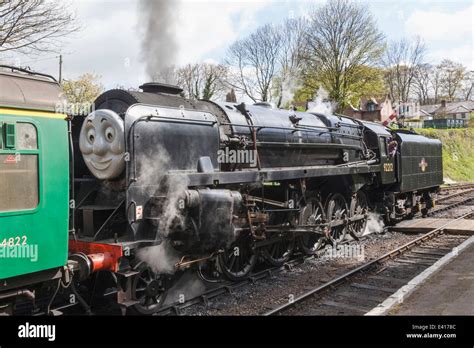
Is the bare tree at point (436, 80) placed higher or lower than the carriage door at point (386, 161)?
higher

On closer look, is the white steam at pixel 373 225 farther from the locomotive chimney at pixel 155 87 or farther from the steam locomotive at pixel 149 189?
the locomotive chimney at pixel 155 87

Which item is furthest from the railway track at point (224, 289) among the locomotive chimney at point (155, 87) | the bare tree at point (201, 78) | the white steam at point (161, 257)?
the bare tree at point (201, 78)

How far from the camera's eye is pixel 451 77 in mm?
73875

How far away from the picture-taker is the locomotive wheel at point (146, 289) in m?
5.50

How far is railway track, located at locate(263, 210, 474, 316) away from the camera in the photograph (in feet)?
21.5

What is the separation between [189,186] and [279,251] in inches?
140

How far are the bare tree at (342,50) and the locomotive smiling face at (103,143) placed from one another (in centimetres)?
3073

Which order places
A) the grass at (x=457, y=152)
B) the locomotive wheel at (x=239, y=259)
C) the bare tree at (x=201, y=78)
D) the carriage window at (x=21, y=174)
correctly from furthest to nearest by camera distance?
1. the bare tree at (x=201, y=78)
2. the grass at (x=457, y=152)
3. the locomotive wheel at (x=239, y=259)
4. the carriage window at (x=21, y=174)

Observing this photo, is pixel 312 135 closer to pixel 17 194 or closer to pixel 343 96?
pixel 17 194

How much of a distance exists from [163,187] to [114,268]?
1.18m

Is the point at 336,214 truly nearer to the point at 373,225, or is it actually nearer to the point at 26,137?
the point at 373,225

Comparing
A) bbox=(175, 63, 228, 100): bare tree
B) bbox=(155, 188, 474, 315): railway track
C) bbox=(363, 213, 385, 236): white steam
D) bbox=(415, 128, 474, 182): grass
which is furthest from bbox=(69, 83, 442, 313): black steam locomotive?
bbox=(175, 63, 228, 100): bare tree

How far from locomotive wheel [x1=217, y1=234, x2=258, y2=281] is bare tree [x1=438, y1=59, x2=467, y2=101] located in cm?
7456

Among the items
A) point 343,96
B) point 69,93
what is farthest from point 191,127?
point 343,96
